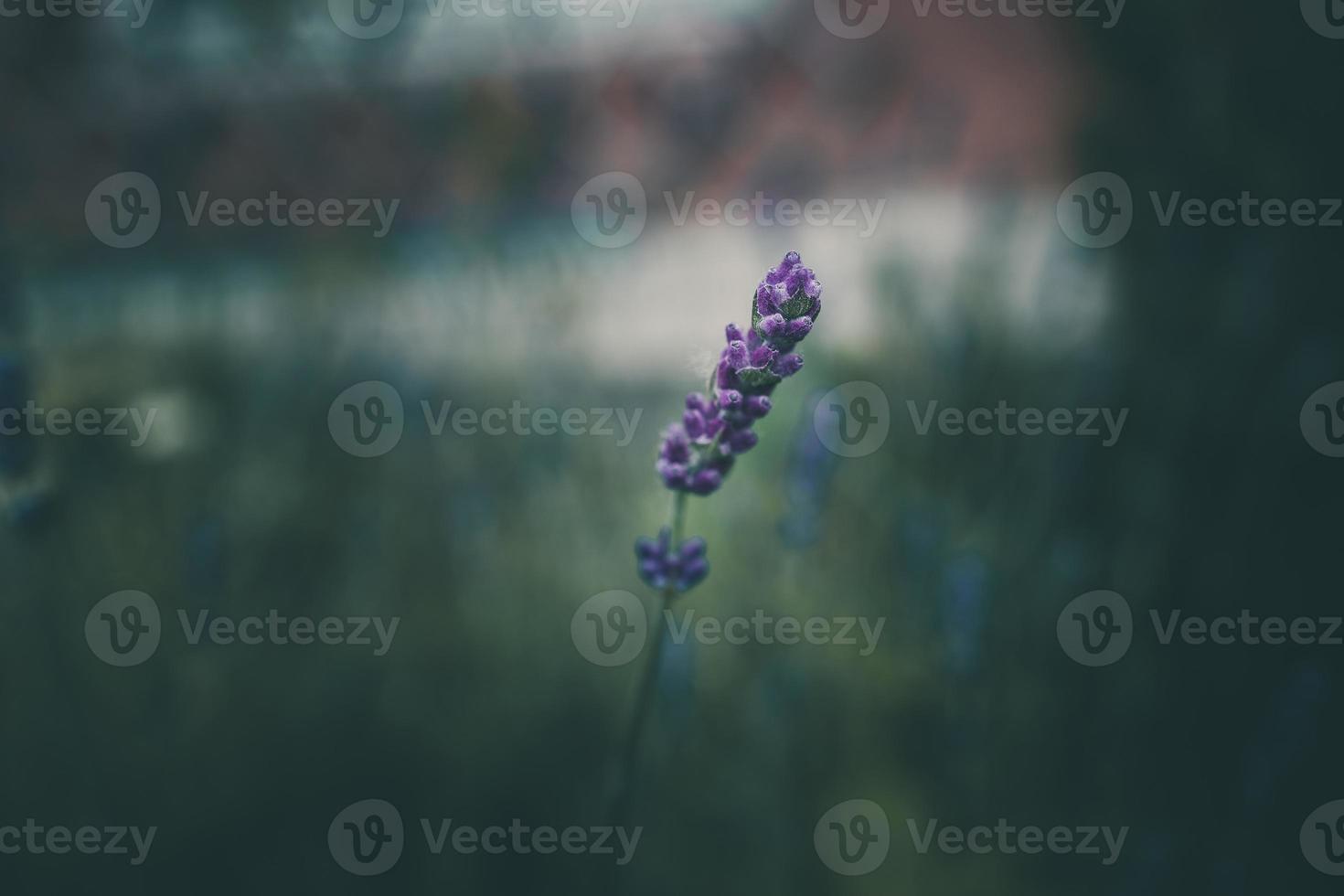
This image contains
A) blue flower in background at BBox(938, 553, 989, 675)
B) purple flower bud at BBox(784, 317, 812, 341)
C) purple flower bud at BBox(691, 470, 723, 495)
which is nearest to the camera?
purple flower bud at BBox(784, 317, 812, 341)

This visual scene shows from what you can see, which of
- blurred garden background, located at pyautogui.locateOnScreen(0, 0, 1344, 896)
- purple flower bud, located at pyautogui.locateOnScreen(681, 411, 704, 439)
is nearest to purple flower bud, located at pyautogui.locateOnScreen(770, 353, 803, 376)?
purple flower bud, located at pyautogui.locateOnScreen(681, 411, 704, 439)

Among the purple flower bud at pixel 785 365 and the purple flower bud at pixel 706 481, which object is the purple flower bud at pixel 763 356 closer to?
the purple flower bud at pixel 785 365

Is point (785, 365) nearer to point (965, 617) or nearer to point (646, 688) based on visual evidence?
point (646, 688)

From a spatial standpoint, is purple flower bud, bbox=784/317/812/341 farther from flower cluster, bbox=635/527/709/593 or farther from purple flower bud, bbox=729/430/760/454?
flower cluster, bbox=635/527/709/593

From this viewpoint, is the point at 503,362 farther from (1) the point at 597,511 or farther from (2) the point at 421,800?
(2) the point at 421,800

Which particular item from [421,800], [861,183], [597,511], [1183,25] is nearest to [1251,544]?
[1183,25]

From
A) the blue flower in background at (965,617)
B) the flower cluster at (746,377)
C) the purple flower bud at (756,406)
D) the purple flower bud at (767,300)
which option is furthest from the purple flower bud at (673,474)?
the blue flower in background at (965,617)

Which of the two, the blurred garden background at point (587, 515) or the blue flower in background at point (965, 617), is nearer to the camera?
the blurred garden background at point (587, 515)

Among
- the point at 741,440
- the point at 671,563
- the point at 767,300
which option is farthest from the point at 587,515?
the point at 767,300
